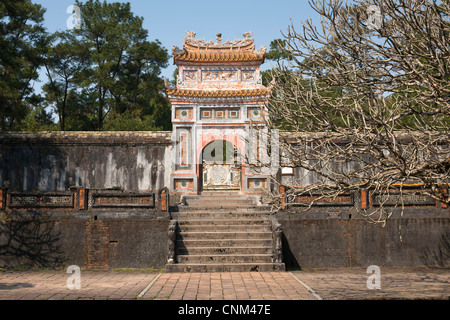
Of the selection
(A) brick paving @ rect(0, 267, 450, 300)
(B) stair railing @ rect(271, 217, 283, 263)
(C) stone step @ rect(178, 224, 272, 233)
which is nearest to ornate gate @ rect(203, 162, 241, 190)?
(C) stone step @ rect(178, 224, 272, 233)

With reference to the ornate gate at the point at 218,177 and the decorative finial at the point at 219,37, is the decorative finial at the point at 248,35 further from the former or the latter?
the ornate gate at the point at 218,177

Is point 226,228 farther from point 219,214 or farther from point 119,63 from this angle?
point 119,63

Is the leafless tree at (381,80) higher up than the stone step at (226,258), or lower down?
higher up

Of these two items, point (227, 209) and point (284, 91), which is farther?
point (227, 209)

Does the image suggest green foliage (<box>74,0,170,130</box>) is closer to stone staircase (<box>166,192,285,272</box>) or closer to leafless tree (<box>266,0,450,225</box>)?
stone staircase (<box>166,192,285,272</box>)

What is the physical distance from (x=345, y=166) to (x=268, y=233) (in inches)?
225

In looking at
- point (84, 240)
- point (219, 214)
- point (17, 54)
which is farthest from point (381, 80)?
point (17, 54)

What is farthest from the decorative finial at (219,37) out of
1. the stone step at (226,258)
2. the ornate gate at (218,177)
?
the stone step at (226,258)

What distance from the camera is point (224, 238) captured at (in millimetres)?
12578

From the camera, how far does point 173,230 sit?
12.0 metres

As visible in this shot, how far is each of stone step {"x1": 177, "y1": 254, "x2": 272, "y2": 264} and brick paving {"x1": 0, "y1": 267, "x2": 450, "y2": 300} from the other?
2.17 ft

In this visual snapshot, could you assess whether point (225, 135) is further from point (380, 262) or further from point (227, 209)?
point (380, 262)

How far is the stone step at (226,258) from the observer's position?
38.0 ft

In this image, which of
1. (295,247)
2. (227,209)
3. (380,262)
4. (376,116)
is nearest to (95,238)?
(227,209)
